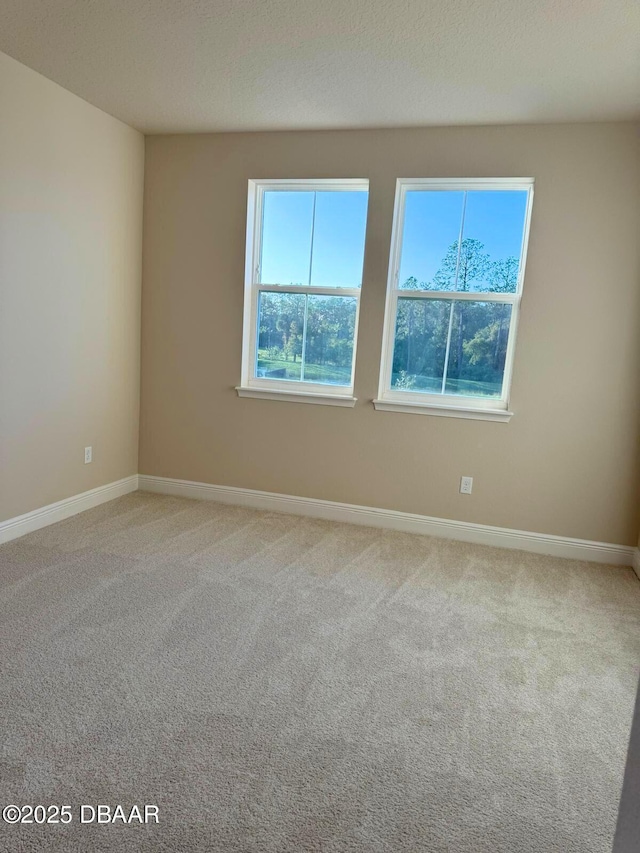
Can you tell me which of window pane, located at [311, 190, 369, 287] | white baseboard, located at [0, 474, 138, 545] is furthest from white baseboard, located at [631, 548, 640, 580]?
white baseboard, located at [0, 474, 138, 545]

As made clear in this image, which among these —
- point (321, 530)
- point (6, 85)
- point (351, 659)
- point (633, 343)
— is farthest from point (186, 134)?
point (351, 659)

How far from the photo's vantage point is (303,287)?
12.5 ft

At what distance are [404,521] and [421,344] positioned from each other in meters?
1.21

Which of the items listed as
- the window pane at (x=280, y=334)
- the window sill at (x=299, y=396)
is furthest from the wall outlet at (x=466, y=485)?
the window pane at (x=280, y=334)

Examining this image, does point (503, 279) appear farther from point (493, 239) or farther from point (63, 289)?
point (63, 289)

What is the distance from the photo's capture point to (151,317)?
161 inches

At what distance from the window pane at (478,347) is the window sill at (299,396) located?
28.2 inches

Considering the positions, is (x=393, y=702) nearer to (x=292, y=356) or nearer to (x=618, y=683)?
(x=618, y=683)

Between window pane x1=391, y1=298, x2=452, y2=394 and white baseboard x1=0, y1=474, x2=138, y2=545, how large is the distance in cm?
218

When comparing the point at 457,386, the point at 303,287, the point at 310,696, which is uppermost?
the point at 303,287

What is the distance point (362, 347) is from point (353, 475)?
89 cm

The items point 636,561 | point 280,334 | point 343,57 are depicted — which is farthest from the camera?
point 280,334

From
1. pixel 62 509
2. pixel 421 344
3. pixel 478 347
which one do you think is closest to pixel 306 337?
pixel 421 344

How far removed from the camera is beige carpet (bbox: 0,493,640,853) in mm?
1450
